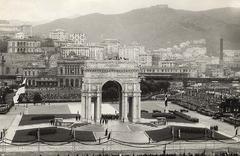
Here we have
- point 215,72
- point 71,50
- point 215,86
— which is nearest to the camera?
point 215,86

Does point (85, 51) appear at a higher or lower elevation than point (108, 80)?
higher

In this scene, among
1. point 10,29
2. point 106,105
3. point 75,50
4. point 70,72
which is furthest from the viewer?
point 10,29

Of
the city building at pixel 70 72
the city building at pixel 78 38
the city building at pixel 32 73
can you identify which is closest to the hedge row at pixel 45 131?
the city building at pixel 32 73

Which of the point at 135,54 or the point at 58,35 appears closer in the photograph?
the point at 135,54

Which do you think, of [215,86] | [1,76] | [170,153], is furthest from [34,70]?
[170,153]

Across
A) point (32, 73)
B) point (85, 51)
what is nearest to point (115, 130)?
point (32, 73)

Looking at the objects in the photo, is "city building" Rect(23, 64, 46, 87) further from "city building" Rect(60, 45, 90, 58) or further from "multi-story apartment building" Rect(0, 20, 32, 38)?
"multi-story apartment building" Rect(0, 20, 32, 38)

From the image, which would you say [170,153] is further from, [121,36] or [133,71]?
[121,36]

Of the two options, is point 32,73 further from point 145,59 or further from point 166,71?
point 145,59
